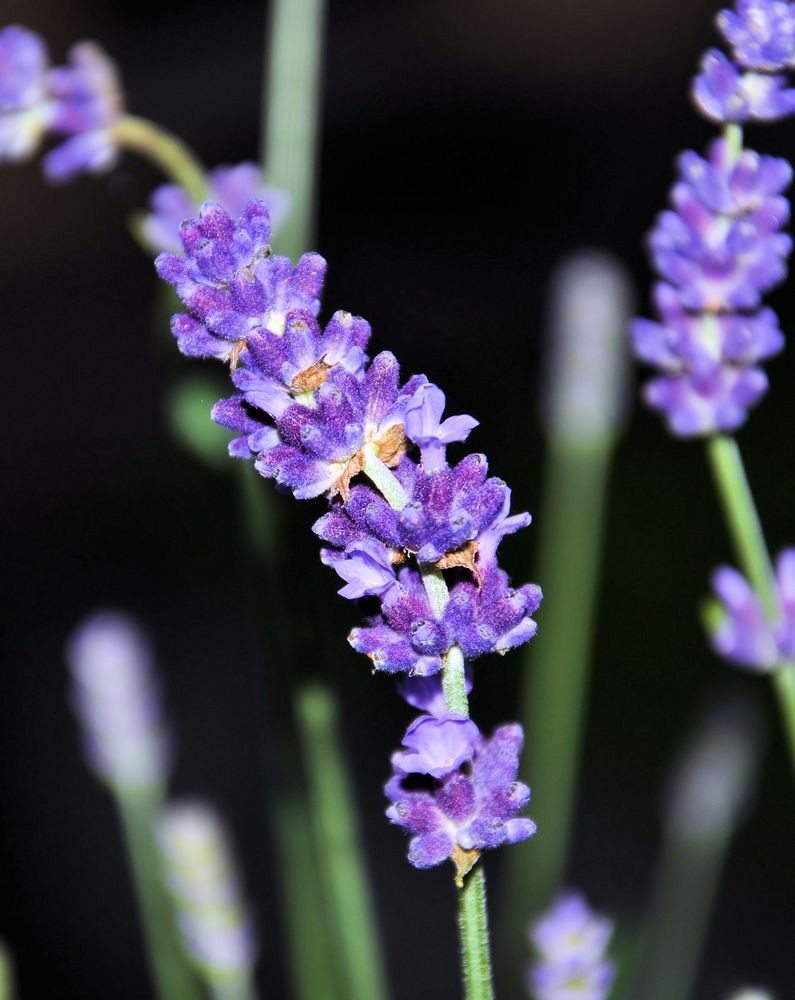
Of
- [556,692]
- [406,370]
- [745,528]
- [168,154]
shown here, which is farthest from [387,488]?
[406,370]

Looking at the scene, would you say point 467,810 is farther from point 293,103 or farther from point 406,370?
point 406,370

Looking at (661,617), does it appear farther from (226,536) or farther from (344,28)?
(344,28)

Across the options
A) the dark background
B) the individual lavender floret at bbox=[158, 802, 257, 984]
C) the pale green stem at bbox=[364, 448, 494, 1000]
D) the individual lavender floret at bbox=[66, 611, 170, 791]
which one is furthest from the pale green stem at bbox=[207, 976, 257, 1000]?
the dark background

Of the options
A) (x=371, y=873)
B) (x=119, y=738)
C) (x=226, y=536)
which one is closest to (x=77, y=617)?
(x=226, y=536)

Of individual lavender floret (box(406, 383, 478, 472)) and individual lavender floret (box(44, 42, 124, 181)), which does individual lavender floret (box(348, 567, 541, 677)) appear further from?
individual lavender floret (box(44, 42, 124, 181))

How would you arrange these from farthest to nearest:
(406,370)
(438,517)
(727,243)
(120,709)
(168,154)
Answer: (406,370) → (120,709) → (168,154) → (727,243) → (438,517)

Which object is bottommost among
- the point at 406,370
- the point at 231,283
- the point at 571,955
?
the point at 571,955

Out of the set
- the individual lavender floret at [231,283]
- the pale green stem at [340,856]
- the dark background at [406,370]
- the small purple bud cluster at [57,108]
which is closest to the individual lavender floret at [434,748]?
the individual lavender floret at [231,283]
